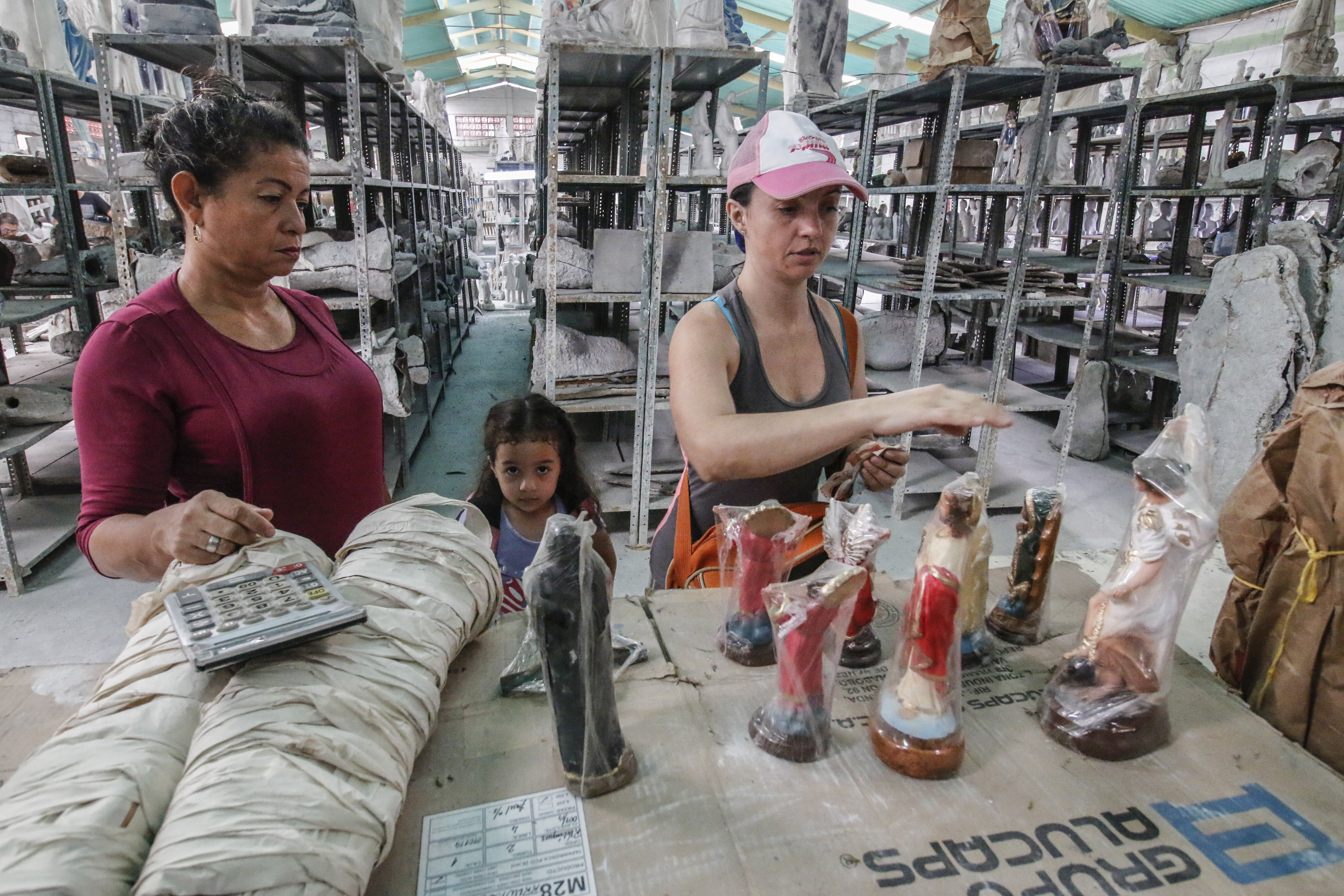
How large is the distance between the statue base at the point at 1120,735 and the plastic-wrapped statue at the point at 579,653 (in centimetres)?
56

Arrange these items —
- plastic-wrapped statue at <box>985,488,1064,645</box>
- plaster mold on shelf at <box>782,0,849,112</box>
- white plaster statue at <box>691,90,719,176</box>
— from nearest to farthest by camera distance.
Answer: plastic-wrapped statue at <box>985,488,1064,645</box>, white plaster statue at <box>691,90,719,176</box>, plaster mold on shelf at <box>782,0,849,112</box>

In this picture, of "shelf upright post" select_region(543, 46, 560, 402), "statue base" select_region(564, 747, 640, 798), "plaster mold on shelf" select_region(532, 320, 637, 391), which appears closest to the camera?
"statue base" select_region(564, 747, 640, 798)

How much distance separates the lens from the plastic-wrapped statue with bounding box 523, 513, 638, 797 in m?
0.79

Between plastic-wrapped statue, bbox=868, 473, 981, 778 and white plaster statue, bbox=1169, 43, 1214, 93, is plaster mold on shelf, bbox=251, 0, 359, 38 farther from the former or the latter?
white plaster statue, bbox=1169, 43, 1214, 93

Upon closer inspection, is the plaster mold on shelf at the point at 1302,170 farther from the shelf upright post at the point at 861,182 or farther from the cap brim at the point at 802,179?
the cap brim at the point at 802,179

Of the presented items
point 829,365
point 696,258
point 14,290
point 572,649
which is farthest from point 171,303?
point 14,290

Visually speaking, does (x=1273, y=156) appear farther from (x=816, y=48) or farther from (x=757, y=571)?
(x=757, y=571)

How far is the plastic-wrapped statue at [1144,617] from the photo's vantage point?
92 centimetres

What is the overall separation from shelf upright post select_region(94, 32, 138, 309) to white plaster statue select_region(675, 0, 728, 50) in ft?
7.84

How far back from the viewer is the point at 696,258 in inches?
135

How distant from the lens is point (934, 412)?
1.00 meters

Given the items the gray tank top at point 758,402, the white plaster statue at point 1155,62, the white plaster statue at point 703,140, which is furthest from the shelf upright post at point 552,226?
the white plaster statue at point 1155,62

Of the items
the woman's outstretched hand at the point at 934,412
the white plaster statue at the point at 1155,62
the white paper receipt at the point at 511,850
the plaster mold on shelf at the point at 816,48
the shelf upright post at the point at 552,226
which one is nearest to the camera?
the white paper receipt at the point at 511,850

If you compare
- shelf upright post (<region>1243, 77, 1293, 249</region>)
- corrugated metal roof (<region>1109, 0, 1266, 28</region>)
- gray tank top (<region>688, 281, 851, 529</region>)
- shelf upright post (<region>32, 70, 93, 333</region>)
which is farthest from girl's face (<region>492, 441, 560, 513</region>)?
corrugated metal roof (<region>1109, 0, 1266, 28</region>)
